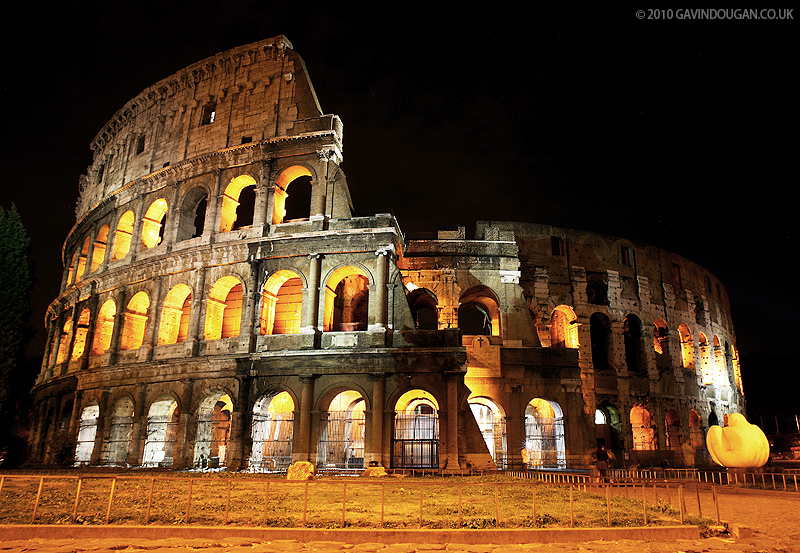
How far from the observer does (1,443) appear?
2067 centimetres

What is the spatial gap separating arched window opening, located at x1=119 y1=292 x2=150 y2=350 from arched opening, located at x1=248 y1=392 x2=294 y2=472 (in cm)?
600

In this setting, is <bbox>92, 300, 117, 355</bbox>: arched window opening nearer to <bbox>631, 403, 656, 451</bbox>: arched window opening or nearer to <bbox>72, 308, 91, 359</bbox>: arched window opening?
<bbox>72, 308, 91, 359</bbox>: arched window opening

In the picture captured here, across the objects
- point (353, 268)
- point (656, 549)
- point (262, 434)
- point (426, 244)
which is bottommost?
point (656, 549)

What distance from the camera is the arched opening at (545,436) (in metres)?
19.8

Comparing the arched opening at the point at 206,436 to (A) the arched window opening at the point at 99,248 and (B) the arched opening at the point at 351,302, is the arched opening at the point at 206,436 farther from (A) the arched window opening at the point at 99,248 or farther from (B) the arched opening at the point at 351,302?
(A) the arched window opening at the point at 99,248

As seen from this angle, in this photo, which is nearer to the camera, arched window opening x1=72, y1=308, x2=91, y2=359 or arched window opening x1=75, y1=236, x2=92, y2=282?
arched window opening x1=72, y1=308, x2=91, y2=359

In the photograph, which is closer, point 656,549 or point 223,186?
point 656,549

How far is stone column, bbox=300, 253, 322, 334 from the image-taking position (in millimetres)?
17641

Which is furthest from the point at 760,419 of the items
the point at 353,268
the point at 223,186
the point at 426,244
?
the point at 223,186

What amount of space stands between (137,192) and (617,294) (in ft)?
71.2

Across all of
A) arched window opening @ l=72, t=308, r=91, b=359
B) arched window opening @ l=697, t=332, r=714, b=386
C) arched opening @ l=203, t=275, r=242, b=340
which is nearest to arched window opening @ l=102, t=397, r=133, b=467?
arched opening @ l=203, t=275, r=242, b=340

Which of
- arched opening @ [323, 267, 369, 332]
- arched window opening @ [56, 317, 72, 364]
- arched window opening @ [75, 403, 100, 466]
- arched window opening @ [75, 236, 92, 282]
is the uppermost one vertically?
arched window opening @ [75, 236, 92, 282]

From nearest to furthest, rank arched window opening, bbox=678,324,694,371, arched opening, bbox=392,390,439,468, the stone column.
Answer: arched opening, bbox=392,390,439,468
the stone column
arched window opening, bbox=678,324,694,371

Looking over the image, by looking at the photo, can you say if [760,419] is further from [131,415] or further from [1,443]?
[1,443]
